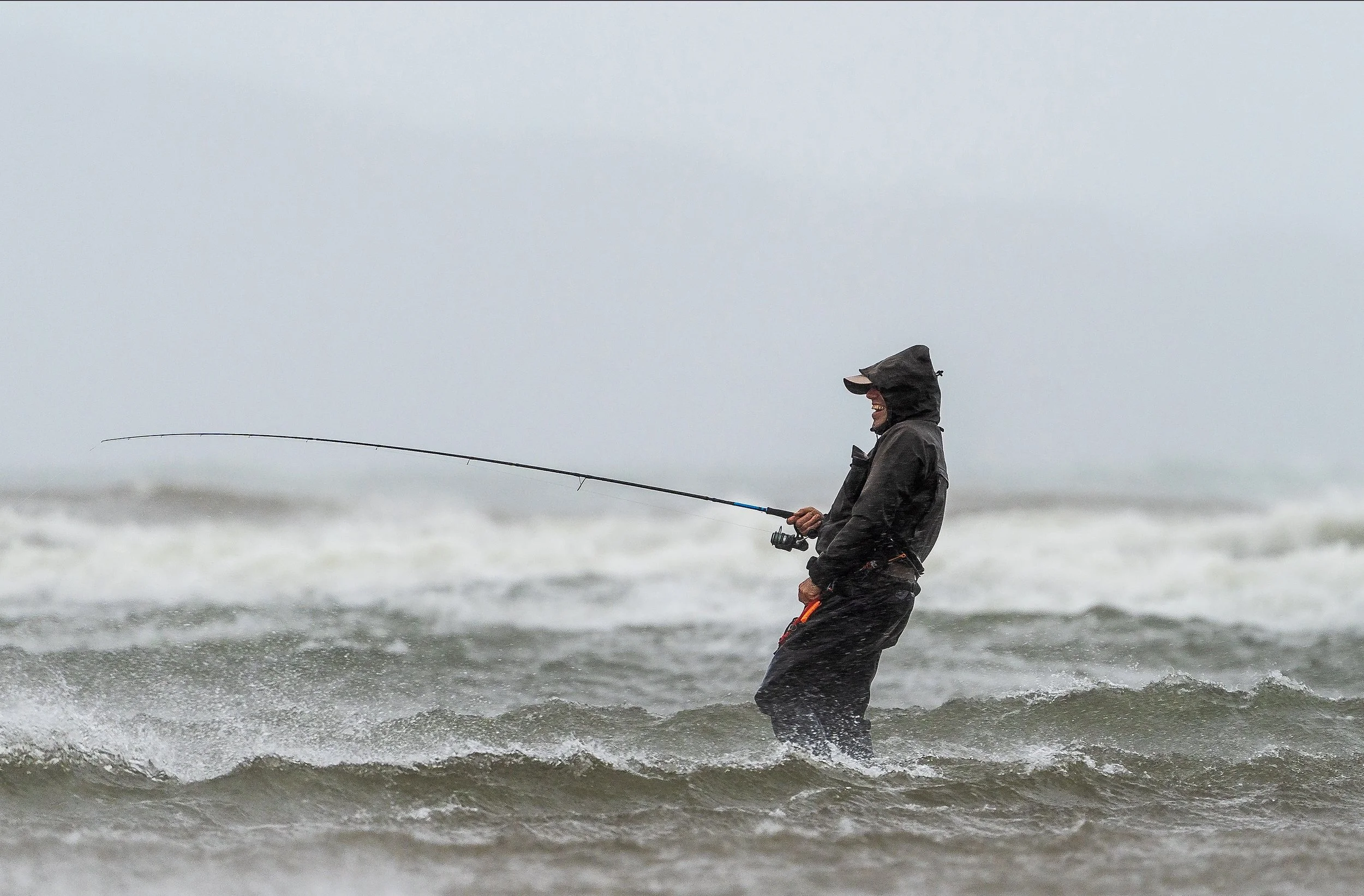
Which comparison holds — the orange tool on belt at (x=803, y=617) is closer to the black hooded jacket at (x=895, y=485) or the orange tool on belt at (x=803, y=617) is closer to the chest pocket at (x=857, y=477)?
the black hooded jacket at (x=895, y=485)

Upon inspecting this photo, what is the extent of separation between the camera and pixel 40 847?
17.0 feet

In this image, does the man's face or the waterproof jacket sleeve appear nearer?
the waterproof jacket sleeve

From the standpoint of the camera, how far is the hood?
574 cm

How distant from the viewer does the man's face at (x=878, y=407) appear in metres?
5.80

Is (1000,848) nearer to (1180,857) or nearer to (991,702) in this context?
(1180,857)

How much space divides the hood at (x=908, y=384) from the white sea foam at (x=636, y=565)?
776 cm

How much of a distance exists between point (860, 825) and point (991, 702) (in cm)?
323

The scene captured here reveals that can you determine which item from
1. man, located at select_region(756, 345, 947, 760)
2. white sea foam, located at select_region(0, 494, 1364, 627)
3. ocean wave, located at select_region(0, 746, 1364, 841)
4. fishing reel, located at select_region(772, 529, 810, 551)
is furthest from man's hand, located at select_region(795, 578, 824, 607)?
white sea foam, located at select_region(0, 494, 1364, 627)

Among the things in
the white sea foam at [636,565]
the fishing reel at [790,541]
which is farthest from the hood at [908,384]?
the white sea foam at [636,565]

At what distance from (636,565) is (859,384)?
444 inches

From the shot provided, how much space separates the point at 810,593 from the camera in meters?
5.92

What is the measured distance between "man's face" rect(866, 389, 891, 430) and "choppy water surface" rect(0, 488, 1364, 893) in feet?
5.47

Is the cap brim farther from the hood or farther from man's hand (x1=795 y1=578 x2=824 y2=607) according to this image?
man's hand (x1=795 y1=578 x2=824 y2=607)

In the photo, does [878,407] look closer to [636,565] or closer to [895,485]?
[895,485]
